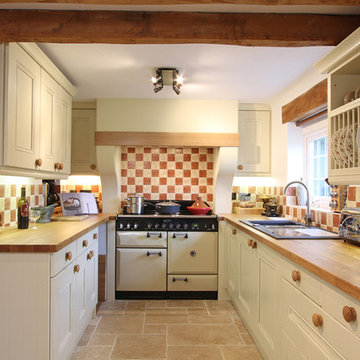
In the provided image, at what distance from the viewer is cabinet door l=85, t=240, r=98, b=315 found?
2.45 meters

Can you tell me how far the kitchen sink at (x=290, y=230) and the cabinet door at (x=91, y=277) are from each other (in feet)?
4.42

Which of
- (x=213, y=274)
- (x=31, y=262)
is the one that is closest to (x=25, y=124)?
(x=31, y=262)

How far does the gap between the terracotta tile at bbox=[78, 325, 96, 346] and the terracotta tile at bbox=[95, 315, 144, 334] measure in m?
0.04

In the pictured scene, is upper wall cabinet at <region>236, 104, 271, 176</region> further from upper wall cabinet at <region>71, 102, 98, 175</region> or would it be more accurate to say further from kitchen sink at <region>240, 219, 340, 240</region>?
upper wall cabinet at <region>71, 102, 98, 175</region>

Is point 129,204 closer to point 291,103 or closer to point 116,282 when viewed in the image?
point 116,282

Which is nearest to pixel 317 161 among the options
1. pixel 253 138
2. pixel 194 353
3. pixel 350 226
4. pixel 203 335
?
pixel 253 138

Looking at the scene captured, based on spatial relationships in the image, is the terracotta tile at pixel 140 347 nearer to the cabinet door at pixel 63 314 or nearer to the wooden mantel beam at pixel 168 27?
the cabinet door at pixel 63 314

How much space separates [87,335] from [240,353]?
1.20m

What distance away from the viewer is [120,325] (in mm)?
2619

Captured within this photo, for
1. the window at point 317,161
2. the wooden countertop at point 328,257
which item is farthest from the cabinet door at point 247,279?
the window at point 317,161

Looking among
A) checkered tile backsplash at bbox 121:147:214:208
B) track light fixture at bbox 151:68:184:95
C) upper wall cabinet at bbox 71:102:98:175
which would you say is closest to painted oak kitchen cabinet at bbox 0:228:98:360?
track light fixture at bbox 151:68:184:95

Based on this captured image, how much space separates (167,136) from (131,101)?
542 mm

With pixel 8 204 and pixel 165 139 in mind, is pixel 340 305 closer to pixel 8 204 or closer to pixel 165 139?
pixel 8 204

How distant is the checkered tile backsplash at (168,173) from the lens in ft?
12.2
